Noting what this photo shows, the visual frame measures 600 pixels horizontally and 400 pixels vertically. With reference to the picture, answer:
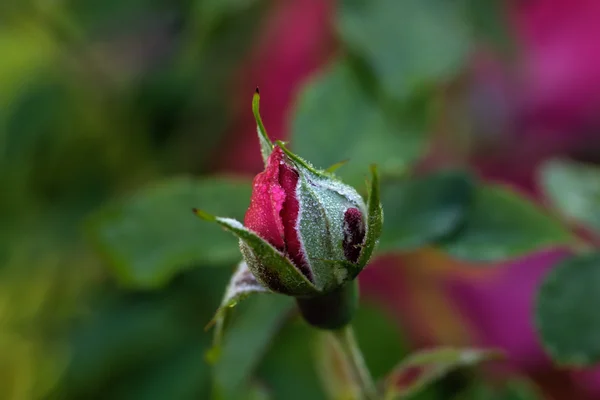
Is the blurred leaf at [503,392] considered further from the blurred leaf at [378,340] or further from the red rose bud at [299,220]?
the red rose bud at [299,220]

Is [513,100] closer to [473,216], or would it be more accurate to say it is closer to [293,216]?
[473,216]

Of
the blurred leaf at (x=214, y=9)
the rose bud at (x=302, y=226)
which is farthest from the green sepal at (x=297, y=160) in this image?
the blurred leaf at (x=214, y=9)

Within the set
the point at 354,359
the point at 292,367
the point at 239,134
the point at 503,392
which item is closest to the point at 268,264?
the point at 354,359

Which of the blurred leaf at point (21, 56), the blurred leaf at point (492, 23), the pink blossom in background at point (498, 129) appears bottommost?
the pink blossom in background at point (498, 129)

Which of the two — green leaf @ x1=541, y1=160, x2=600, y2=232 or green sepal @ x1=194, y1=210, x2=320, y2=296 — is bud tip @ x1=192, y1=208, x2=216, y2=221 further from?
green leaf @ x1=541, y1=160, x2=600, y2=232

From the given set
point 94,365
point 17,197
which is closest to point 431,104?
point 94,365

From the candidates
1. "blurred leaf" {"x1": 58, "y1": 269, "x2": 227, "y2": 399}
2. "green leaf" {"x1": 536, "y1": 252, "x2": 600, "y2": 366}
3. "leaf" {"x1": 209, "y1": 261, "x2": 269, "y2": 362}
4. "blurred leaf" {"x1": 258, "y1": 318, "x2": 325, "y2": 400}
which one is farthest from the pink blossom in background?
"leaf" {"x1": 209, "y1": 261, "x2": 269, "y2": 362}
